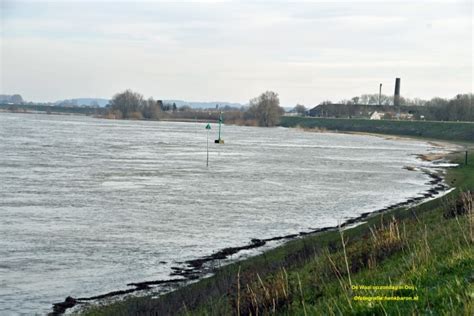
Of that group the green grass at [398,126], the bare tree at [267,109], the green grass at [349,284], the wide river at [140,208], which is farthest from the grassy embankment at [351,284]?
the bare tree at [267,109]

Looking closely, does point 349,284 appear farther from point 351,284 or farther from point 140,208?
point 140,208

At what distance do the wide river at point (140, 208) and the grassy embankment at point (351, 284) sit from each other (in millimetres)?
2840

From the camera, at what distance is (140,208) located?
29828 millimetres

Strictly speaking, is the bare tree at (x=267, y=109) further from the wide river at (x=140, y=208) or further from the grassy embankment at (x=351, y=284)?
the grassy embankment at (x=351, y=284)

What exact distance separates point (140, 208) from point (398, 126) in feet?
420

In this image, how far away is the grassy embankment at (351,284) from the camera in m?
7.42

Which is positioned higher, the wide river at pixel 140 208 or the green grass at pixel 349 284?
the green grass at pixel 349 284

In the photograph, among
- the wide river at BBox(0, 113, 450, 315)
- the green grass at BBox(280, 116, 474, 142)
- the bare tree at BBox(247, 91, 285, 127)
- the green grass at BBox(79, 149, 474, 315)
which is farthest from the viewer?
the bare tree at BBox(247, 91, 285, 127)

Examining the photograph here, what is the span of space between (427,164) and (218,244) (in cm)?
4498

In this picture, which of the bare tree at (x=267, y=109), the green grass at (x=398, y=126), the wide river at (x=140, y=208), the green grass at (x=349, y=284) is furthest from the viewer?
the bare tree at (x=267, y=109)

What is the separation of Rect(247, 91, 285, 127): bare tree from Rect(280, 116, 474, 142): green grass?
585cm

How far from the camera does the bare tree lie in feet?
611

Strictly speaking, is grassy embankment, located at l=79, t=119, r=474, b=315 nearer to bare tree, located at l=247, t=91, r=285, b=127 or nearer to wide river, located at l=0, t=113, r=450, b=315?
wide river, located at l=0, t=113, r=450, b=315

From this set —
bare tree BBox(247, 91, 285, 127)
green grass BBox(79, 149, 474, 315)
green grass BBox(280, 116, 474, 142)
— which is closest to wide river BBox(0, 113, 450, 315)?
green grass BBox(79, 149, 474, 315)
